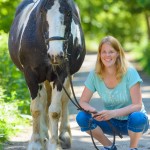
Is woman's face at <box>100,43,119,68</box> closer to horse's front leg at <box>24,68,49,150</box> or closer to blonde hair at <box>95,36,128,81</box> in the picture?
blonde hair at <box>95,36,128,81</box>

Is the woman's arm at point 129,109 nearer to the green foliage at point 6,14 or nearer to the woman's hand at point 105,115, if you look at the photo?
the woman's hand at point 105,115

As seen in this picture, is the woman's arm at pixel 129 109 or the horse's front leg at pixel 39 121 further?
the horse's front leg at pixel 39 121

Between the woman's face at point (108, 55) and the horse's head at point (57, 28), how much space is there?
1.43 ft

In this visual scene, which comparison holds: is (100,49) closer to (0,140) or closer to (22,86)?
(0,140)

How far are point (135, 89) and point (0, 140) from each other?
2480 millimetres

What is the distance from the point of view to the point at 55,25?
7.82m

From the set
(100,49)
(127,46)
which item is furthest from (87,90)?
(127,46)

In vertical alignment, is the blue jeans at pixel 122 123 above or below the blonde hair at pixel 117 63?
below

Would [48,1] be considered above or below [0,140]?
above

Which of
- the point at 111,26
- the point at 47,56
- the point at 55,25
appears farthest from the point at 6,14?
the point at 111,26

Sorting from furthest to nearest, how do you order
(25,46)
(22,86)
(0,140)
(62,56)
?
1. (22,86)
2. (0,140)
3. (25,46)
4. (62,56)

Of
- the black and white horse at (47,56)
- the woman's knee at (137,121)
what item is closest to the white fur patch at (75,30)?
the black and white horse at (47,56)

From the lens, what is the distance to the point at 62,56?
24.9 ft

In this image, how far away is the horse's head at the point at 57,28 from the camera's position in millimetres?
7594
